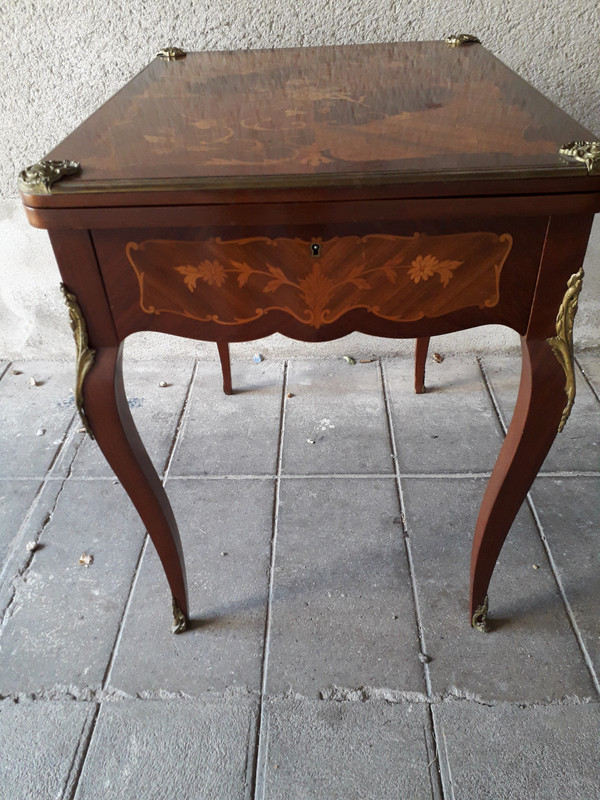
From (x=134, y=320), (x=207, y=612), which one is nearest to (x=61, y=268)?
(x=134, y=320)

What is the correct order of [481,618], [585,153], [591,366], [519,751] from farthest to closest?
[591,366], [481,618], [519,751], [585,153]

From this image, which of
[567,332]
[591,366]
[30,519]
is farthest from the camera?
[591,366]

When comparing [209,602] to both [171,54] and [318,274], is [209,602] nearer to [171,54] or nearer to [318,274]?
[318,274]

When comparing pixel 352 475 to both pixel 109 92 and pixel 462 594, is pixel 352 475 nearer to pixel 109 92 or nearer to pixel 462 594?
pixel 462 594

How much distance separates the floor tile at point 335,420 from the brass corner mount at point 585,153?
3.32 feet

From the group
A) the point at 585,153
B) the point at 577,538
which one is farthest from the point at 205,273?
the point at 577,538

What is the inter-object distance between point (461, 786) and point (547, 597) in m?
0.46

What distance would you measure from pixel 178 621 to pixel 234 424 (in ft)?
2.28

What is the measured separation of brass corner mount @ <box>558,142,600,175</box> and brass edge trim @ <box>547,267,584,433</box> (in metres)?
0.15

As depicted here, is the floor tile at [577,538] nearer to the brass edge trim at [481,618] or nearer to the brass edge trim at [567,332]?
the brass edge trim at [481,618]

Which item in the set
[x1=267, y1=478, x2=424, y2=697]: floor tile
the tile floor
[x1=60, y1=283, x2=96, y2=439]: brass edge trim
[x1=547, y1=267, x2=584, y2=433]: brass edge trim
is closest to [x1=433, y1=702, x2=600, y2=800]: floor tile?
the tile floor

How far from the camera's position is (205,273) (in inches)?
34.3

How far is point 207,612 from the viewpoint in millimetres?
1339

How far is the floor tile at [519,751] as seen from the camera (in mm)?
1032
